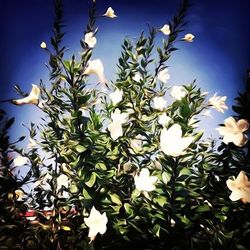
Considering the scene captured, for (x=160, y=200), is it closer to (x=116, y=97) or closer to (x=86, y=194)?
(x=86, y=194)

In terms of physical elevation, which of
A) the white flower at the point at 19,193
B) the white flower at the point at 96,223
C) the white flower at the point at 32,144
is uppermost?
the white flower at the point at 32,144

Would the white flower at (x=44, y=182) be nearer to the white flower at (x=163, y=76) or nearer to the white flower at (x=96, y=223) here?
the white flower at (x=96, y=223)

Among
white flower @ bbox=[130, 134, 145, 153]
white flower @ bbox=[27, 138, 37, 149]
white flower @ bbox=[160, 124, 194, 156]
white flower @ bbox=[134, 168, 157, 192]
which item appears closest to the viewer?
white flower @ bbox=[160, 124, 194, 156]

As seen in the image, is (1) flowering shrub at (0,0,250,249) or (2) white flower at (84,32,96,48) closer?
(1) flowering shrub at (0,0,250,249)

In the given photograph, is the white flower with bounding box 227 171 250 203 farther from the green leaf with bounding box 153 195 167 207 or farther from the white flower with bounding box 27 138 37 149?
the white flower with bounding box 27 138 37 149

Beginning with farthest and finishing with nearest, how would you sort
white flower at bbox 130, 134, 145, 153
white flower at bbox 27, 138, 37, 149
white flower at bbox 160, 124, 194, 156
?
white flower at bbox 27, 138, 37, 149 < white flower at bbox 130, 134, 145, 153 < white flower at bbox 160, 124, 194, 156

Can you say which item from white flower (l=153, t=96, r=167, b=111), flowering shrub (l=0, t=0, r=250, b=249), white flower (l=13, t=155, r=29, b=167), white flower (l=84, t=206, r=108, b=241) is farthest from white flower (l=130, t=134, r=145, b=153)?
white flower (l=13, t=155, r=29, b=167)

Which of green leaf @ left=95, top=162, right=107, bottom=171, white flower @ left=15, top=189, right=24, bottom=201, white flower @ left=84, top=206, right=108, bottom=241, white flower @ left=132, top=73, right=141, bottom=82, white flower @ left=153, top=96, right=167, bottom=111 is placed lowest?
white flower @ left=84, top=206, right=108, bottom=241

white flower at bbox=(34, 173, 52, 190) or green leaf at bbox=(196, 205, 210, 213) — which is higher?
white flower at bbox=(34, 173, 52, 190)

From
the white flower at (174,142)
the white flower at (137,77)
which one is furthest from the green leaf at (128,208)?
the white flower at (137,77)

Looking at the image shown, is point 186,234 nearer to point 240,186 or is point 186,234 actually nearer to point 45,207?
point 240,186
